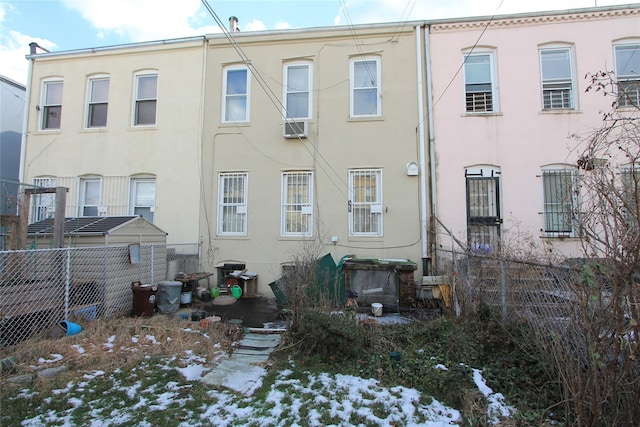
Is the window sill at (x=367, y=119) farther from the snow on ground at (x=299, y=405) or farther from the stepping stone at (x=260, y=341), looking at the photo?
the snow on ground at (x=299, y=405)

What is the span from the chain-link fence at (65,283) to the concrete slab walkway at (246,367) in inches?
116

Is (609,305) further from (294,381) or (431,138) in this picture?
(431,138)

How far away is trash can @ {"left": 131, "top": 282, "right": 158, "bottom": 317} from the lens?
255 inches

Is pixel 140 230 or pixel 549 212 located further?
pixel 549 212

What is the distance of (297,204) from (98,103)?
277 inches

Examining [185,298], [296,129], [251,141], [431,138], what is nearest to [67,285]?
[185,298]

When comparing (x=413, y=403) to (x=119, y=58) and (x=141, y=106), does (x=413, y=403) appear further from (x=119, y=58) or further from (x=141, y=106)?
(x=119, y=58)

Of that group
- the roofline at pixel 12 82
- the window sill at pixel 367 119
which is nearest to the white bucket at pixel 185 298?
the window sill at pixel 367 119

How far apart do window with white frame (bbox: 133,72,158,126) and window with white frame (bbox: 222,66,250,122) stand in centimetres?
220

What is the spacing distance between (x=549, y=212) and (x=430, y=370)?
6634mm

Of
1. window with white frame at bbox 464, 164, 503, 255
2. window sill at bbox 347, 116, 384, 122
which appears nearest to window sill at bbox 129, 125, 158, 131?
window sill at bbox 347, 116, 384, 122

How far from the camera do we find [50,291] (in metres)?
5.43

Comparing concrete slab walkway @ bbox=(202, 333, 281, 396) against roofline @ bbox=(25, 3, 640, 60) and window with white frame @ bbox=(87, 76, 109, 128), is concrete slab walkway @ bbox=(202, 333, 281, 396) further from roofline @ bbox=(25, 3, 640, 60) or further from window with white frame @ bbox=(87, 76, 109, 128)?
window with white frame @ bbox=(87, 76, 109, 128)

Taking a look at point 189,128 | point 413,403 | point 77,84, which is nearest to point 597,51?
point 413,403
